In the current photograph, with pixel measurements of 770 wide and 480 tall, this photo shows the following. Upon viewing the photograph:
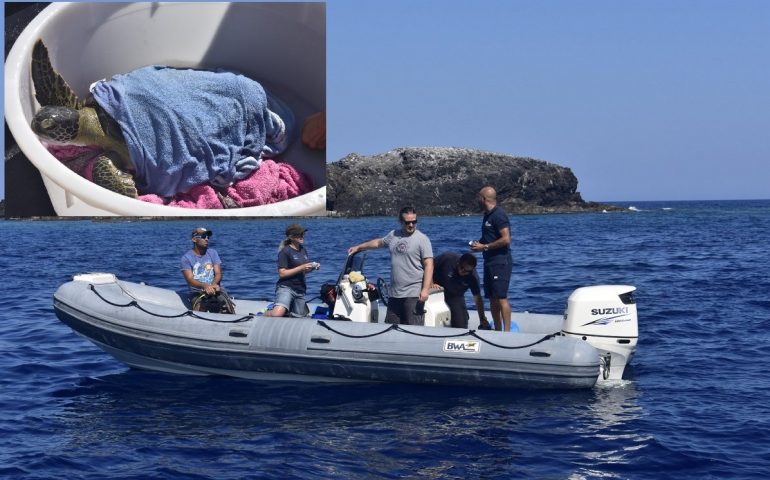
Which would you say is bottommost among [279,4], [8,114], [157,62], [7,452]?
[7,452]

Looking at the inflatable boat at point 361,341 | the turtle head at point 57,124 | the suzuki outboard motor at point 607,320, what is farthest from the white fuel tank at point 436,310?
the turtle head at point 57,124

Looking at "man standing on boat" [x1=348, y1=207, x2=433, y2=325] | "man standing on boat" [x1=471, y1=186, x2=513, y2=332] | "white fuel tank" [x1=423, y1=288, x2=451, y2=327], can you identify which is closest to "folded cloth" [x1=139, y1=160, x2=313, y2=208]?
"white fuel tank" [x1=423, y1=288, x2=451, y2=327]

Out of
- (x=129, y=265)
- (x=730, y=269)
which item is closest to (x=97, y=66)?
(x=129, y=265)

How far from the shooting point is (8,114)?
37.0m

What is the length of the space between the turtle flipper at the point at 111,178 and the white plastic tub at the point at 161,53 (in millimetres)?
265

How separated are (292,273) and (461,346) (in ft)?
6.05

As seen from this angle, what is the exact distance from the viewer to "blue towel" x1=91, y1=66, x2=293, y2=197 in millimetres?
36719

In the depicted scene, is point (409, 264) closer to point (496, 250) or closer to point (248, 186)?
point (496, 250)

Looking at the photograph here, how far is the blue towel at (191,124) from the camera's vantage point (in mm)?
36719

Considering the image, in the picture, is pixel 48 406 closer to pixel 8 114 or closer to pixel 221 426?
pixel 221 426

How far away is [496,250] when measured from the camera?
8.30 m

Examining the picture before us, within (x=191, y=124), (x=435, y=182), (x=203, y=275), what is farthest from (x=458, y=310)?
(x=435, y=182)

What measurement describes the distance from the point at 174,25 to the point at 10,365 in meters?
30.8

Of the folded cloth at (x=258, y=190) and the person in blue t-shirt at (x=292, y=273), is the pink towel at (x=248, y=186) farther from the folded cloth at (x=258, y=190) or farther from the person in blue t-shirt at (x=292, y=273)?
the person in blue t-shirt at (x=292, y=273)
